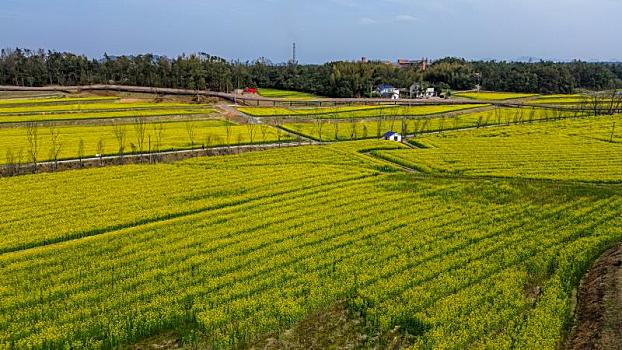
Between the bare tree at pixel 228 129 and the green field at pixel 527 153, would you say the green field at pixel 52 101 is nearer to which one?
the bare tree at pixel 228 129

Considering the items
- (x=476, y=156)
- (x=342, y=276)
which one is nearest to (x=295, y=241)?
(x=342, y=276)

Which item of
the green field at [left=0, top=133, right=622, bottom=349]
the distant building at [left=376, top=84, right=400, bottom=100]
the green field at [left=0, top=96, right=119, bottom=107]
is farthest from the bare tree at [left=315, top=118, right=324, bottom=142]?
the distant building at [left=376, top=84, right=400, bottom=100]

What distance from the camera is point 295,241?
82.6 feet

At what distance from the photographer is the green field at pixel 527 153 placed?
1592 inches

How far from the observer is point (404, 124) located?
6556 centimetres

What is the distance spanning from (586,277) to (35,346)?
21.8 meters

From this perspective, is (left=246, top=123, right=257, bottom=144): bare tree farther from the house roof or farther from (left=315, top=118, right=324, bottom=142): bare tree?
the house roof

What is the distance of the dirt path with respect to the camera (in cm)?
1684

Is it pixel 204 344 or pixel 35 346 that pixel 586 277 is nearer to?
pixel 204 344

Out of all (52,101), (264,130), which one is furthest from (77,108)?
(264,130)

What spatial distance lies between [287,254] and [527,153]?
34.2 metres

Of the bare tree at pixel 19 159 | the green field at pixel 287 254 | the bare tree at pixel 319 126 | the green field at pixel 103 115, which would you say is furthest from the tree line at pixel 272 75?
the green field at pixel 287 254

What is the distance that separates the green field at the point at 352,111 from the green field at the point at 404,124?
12.4ft

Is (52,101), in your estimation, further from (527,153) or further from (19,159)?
(527,153)
